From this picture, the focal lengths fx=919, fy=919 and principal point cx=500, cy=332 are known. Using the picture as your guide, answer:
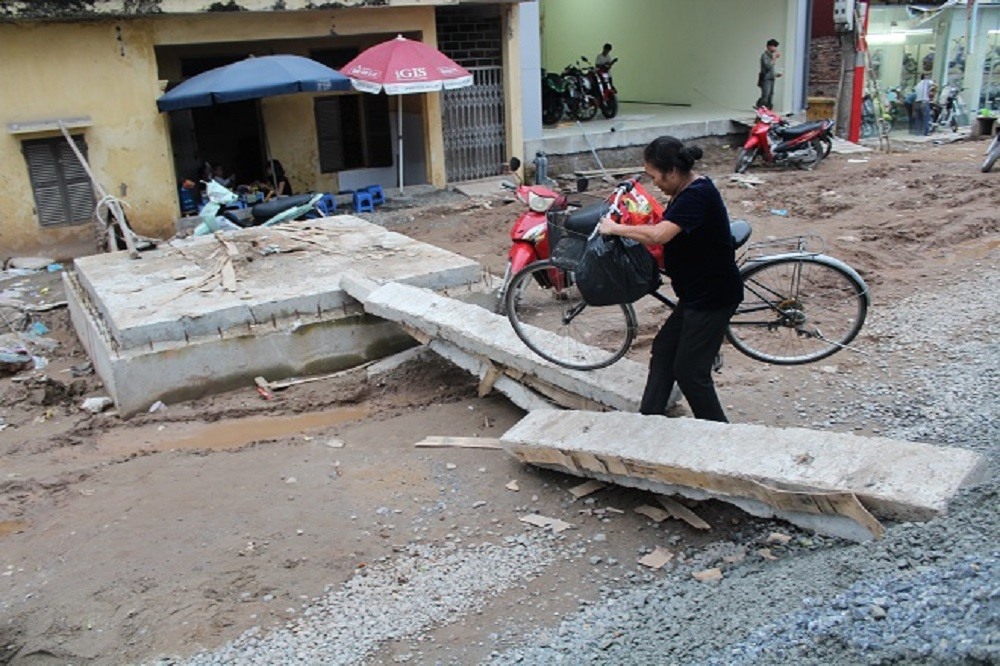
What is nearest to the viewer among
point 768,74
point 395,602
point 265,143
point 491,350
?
point 395,602

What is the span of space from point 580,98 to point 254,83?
8654mm

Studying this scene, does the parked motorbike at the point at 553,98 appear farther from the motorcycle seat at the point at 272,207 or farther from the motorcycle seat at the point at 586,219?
the motorcycle seat at the point at 586,219

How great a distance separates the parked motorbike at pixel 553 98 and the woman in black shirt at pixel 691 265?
14306 millimetres

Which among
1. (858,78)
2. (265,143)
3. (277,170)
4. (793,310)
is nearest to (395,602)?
(793,310)

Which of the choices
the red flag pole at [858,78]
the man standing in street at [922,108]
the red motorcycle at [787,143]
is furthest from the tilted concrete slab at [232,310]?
the man standing in street at [922,108]

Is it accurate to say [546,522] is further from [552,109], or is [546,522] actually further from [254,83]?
[552,109]

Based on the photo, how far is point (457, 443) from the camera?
6039mm

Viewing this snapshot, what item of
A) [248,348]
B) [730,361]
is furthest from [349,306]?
[730,361]

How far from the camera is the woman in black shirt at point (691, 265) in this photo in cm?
441

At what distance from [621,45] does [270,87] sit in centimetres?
1272

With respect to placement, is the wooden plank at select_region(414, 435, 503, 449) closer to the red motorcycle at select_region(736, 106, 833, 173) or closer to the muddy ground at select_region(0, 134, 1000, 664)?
the muddy ground at select_region(0, 134, 1000, 664)

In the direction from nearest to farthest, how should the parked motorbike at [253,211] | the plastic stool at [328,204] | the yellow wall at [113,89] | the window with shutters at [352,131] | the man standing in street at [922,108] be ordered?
1. the parked motorbike at [253,211]
2. the yellow wall at [113,89]
3. the plastic stool at [328,204]
4. the window with shutters at [352,131]
5. the man standing in street at [922,108]

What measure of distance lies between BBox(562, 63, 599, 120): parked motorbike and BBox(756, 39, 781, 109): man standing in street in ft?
10.9

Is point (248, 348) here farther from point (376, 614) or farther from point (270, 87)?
point (270, 87)
